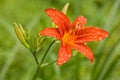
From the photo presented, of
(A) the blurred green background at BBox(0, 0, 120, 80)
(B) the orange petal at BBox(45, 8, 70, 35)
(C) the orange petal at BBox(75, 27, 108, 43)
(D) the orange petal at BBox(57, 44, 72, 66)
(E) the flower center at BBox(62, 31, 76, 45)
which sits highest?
(B) the orange petal at BBox(45, 8, 70, 35)

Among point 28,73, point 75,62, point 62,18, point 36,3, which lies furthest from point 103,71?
point 36,3

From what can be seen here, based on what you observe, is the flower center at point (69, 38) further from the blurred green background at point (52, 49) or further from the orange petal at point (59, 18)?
the blurred green background at point (52, 49)

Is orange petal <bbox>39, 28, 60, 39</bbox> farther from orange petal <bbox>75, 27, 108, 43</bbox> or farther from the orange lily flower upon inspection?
orange petal <bbox>75, 27, 108, 43</bbox>

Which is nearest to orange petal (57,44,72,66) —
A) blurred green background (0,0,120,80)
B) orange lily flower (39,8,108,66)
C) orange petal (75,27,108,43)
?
orange lily flower (39,8,108,66)

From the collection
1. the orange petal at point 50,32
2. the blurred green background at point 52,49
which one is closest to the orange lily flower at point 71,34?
the orange petal at point 50,32

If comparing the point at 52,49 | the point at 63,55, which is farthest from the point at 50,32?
the point at 52,49

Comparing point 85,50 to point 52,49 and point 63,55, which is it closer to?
point 63,55
